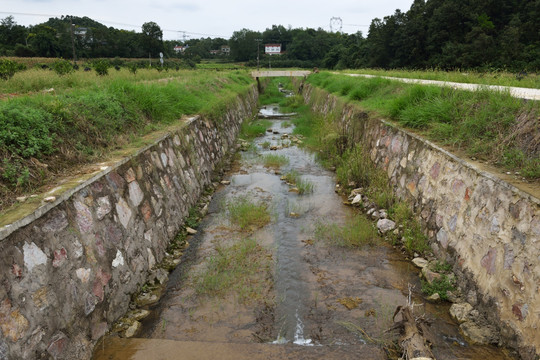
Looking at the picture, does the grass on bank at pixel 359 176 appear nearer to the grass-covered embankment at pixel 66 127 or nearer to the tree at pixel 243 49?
the grass-covered embankment at pixel 66 127

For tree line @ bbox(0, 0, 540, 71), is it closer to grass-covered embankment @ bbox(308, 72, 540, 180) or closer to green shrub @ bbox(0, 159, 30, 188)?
grass-covered embankment @ bbox(308, 72, 540, 180)

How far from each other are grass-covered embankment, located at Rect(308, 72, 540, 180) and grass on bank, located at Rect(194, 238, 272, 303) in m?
3.41

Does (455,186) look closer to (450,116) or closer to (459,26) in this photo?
(450,116)

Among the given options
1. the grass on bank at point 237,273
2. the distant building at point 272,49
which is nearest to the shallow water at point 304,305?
the grass on bank at point 237,273

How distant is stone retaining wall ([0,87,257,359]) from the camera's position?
2.70 metres

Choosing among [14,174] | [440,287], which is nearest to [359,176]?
[440,287]

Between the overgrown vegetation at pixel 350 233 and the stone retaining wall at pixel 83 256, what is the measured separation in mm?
2619

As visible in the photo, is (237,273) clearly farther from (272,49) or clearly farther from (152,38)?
(272,49)

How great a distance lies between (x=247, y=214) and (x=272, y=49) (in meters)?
104

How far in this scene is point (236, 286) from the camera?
464 centimetres

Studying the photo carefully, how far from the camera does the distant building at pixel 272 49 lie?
102562 millimetres

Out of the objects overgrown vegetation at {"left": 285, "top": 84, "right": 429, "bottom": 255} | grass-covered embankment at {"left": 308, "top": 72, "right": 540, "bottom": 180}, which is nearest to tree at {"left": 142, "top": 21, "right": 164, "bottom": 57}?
overgrown vegetation at {"left": 285, "top": 84, "right": 429, "bottom": 255}

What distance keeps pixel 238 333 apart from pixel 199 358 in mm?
582

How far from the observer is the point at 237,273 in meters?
4.94
